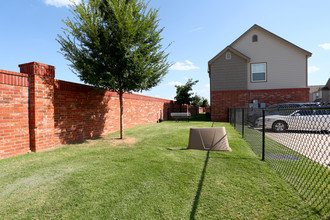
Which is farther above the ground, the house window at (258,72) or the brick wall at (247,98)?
the house window at (258,72)

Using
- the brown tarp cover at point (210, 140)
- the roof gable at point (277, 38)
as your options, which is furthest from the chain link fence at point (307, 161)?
the roof gable at point (277, 38)

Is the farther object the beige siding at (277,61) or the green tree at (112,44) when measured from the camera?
the beige siding at (277,61)

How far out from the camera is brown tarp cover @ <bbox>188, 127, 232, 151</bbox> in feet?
17.4

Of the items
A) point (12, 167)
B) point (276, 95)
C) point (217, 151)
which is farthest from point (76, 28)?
point (276, 95)

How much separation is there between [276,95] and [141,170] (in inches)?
601

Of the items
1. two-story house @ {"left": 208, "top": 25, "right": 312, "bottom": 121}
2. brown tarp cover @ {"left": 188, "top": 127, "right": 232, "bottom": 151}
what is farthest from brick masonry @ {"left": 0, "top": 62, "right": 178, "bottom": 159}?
two-story house @ {"left": 208, "top": 25, "right": 312, "bottom": 121}

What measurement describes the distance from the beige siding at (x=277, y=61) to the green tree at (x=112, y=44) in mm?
12518

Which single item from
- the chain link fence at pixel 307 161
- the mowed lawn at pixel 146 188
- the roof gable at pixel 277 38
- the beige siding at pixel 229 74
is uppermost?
the roof gable at pixel 277 38

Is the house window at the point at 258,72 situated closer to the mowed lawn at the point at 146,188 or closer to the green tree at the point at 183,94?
the green tree at the point at 183,94

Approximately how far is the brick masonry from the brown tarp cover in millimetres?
4596

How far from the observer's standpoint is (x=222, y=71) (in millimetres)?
15836

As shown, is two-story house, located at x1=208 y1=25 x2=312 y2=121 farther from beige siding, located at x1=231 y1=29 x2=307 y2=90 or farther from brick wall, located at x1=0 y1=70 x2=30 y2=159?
brick wall, located at x1=0 y1=70 x2=30 y2=159

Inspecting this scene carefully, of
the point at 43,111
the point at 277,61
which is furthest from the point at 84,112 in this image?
the point at 277,61

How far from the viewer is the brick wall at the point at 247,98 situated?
14.4 m
